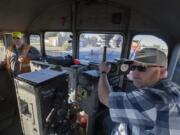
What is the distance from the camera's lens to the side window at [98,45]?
127 inches

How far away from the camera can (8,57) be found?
3.32m

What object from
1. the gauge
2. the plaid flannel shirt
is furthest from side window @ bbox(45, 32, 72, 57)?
the plaid flannel shirt

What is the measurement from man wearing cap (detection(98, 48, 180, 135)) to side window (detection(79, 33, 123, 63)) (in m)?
2.09

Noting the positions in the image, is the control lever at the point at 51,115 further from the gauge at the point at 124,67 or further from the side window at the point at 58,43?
the side window at the point at 58,43

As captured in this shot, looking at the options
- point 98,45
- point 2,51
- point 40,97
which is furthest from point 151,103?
point 2,51

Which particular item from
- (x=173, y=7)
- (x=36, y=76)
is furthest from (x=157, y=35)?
(x=36, y=76)

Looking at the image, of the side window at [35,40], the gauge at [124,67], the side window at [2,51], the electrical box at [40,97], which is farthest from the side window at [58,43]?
the gauge at [124,67]

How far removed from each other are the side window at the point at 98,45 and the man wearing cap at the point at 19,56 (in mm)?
1011

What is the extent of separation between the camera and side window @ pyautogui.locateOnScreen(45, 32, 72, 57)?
3.74m

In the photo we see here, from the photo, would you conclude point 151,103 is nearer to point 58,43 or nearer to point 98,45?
point 98,45

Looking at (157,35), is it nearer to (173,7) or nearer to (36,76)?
(173,7)

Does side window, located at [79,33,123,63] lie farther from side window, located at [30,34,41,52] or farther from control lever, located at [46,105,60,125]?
control lever, located at [46,105,60,125]

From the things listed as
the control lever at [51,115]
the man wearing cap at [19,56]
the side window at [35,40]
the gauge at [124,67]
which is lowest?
the control lever at [51,115]

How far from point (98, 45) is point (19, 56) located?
5.25 ft
